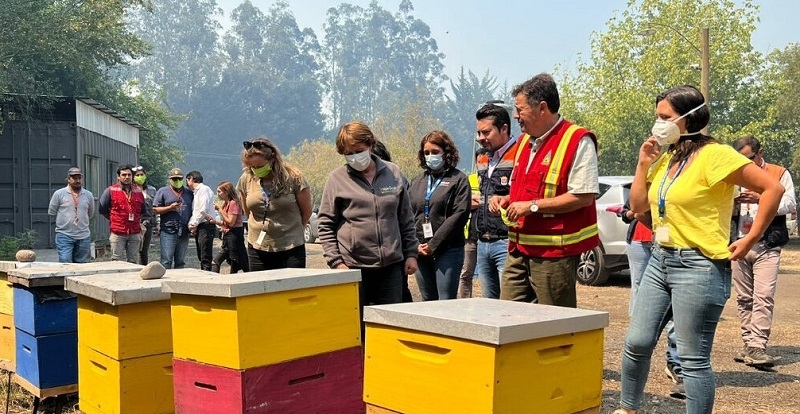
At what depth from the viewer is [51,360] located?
4.87 m

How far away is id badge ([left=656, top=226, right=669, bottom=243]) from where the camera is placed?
3.96 meters

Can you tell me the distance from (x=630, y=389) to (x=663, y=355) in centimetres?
347

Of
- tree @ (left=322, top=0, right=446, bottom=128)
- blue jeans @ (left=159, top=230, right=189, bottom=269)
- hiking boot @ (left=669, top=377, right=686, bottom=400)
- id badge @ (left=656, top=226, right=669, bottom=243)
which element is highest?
tree @ (left=322, top=0, right=446, bottom=128)

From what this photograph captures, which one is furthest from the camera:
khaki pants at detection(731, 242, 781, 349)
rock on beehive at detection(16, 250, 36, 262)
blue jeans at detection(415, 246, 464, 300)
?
khaki pants at detection(731, 242, 781, 349)

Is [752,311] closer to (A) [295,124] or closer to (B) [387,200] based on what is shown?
(B) [387,200]

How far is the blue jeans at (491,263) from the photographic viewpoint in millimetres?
5504

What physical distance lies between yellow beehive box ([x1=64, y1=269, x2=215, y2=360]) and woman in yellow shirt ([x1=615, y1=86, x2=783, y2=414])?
2506 mm

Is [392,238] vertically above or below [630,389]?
above

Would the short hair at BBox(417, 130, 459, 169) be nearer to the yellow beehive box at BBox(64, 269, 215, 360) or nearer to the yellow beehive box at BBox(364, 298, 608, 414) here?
the yellow beehive box at BBox(64, 269, 215, 360)

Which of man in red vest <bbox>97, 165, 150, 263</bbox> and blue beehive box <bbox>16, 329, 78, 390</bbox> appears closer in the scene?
blue beehive box <bbox>16, 329, 78, 390</bbox>

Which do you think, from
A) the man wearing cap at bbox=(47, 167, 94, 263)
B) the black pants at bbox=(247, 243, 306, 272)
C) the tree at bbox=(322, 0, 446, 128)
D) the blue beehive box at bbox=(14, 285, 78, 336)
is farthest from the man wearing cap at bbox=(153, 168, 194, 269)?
the tree at bbox=(322, 0, 446, 128)

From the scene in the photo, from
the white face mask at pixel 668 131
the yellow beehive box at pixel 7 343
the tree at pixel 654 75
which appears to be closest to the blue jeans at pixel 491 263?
the white face mask at pixel 668 131

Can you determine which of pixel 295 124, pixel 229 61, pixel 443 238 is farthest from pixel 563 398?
pixel 229 61

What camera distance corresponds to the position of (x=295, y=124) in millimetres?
116812
